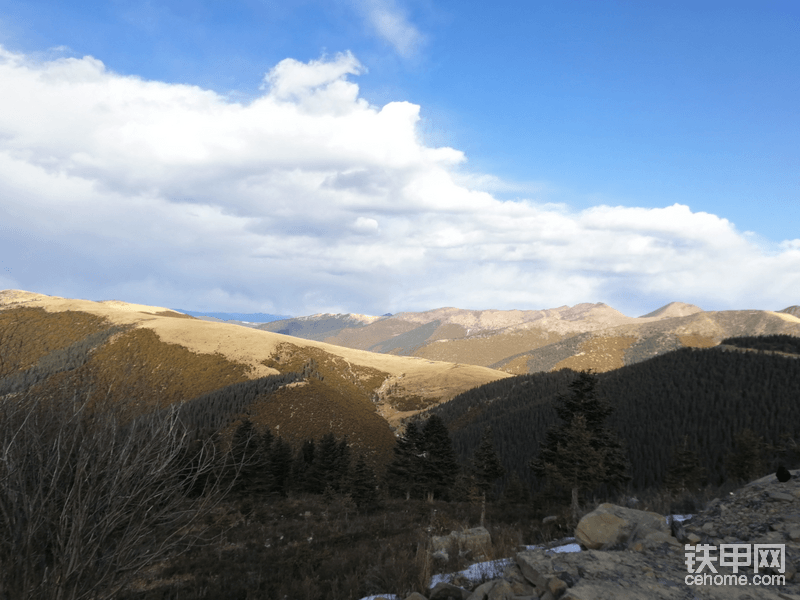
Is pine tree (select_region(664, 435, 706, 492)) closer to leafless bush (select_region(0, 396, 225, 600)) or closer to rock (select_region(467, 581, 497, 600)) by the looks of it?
rock (select_region(467, 581, 497, 600))

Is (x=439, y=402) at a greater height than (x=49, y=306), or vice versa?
(x=49, y=306)

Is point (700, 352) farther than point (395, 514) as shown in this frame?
Yes

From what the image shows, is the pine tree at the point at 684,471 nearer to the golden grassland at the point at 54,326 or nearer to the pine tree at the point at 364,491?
the pine tree at the point at 364,491

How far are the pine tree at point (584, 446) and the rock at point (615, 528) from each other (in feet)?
59.3

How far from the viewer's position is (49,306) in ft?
641

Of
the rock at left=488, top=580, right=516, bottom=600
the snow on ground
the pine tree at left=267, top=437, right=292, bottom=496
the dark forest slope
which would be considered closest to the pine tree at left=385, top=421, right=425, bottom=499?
the pine tree at left=267, top=437, right=292, bottom=496

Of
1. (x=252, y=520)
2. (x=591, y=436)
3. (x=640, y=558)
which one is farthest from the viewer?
(x=252, y=520)

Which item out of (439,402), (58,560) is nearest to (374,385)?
(439,402)

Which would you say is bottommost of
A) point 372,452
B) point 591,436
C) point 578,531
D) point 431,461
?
point 372,452

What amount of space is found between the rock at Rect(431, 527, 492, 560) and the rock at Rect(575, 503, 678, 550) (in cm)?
307

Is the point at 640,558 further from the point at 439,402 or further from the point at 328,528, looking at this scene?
the point at 439,402

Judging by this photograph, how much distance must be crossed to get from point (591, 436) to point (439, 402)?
14320cm

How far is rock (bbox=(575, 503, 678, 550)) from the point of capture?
28.3 ft

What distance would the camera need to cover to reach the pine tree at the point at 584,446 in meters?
25.9
